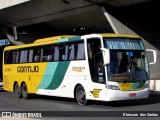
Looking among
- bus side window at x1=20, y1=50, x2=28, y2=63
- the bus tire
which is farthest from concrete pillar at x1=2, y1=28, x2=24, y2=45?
the bus tire

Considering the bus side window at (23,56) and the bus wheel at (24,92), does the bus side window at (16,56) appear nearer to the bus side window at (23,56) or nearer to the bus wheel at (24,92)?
the bus side window at (23,56)

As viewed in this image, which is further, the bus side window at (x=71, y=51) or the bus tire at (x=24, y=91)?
the bus tire at (x=24, y=91)

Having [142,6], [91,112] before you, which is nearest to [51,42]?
[91,112]

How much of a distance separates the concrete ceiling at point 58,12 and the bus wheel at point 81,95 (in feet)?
44.0

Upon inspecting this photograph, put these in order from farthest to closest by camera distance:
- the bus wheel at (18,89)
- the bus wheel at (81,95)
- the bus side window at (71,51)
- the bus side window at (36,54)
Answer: the bus wheel at (18,89) → the bus side window at (36,54) → the bus side window at (71,51) → the bus wheel at (81,95)

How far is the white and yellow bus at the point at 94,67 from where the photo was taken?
54.1 ft

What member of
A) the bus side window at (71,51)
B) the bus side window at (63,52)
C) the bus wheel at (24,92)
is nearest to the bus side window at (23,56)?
the bus wheel at (24,92)

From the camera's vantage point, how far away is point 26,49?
74.7ft

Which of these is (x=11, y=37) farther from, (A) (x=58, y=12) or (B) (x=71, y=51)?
(B) (x=71, y=51)

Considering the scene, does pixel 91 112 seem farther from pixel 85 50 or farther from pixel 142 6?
pixel 142 6

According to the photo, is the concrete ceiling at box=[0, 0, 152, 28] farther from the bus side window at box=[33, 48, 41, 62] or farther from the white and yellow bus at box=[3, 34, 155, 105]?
the white and yellow bus at box=[3, 34, 155, 105]

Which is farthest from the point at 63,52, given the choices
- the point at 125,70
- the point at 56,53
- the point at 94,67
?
the point at 125,70

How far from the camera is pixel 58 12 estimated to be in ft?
121

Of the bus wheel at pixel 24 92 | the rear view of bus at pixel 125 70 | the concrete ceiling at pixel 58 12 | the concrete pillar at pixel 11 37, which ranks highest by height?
the concrete ceiling at pixel 58 12
